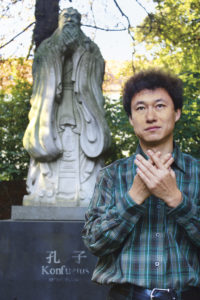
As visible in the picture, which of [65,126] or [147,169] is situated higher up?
A: [65,126]

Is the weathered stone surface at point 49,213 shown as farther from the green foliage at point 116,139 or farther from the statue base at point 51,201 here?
the green foliage at point 116,139

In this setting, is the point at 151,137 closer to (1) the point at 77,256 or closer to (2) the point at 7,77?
(1) the point at 77,256

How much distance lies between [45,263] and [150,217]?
2901mm

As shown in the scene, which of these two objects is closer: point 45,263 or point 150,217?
point 150,217

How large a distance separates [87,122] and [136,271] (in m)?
3.75

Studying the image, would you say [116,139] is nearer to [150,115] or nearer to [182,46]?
[182,46]

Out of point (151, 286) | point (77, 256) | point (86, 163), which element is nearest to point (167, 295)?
point (151, 286)

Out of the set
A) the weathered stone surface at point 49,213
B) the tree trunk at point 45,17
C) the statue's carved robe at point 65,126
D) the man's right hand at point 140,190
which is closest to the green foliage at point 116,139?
the tree trunk at point 45,17

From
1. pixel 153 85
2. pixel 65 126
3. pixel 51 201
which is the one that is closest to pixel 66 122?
pixel 65 126

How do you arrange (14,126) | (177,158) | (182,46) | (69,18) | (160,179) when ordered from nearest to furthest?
(160,179) → (177,158) → (69,18) → (14,126) → (182,46)

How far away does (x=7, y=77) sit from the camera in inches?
391

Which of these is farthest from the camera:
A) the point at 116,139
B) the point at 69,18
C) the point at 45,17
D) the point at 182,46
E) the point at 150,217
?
the point at 182,46

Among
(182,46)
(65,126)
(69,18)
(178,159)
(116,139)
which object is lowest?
(178,159)

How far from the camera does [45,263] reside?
4438 millimetres
